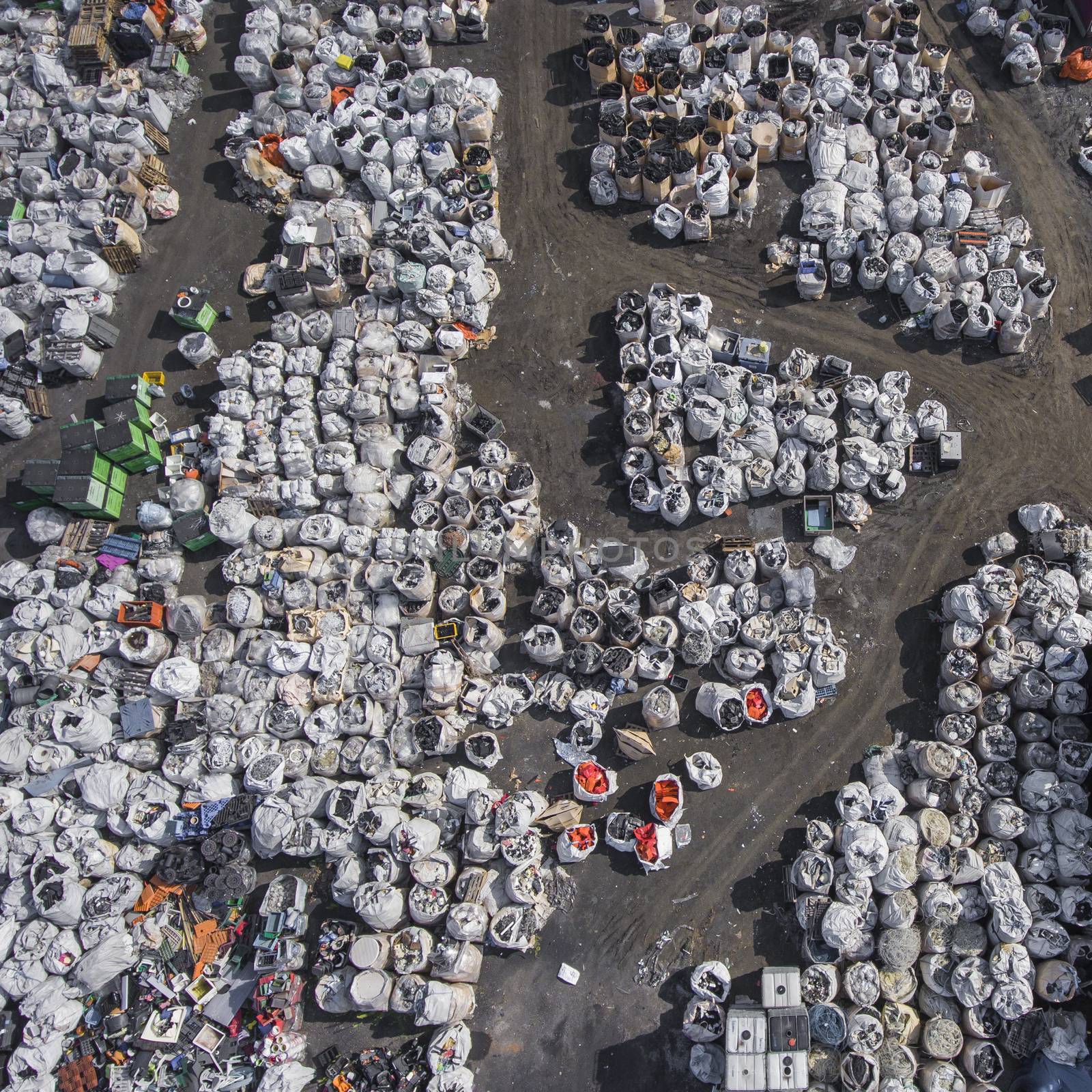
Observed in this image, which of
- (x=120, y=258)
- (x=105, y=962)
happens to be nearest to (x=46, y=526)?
(x=120, y=258)

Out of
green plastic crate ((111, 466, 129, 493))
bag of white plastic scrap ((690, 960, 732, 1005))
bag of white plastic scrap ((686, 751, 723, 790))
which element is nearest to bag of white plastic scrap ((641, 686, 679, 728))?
bag of white plastic scrap ((686, 751, 723, 790))

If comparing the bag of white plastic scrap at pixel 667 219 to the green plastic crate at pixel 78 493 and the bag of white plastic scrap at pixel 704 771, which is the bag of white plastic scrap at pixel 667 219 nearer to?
the bag of white plastic scrap at pixel 704 771

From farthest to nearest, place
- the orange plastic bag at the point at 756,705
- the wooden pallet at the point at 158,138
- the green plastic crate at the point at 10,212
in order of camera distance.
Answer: the wooden pallet at the point at 158,138
the green plastic crate at the point at 10,212
the orange plastic bag at the point at 756,705

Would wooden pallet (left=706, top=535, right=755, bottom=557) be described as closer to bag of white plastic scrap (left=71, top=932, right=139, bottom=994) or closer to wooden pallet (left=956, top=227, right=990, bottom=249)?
wooden pallet (left=956, top=227, right=990, bottom=249)

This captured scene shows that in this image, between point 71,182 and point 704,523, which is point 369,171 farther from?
point 704,523

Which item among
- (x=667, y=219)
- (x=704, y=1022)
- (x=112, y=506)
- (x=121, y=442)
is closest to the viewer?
(x=704, y=1022)

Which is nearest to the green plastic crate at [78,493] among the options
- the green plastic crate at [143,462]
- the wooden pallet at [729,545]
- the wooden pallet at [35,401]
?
the green plastic crate at [143,462]
